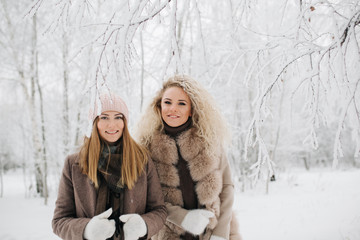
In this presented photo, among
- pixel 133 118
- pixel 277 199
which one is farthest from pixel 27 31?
pixel 277 199

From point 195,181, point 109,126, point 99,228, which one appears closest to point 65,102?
point 109,126

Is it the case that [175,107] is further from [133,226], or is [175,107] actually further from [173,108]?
[133,226]

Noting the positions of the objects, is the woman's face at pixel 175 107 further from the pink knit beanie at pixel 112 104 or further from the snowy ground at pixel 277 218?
the snowy ground at pixel 277 218

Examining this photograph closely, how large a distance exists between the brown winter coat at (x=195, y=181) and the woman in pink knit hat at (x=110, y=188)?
0.12 m

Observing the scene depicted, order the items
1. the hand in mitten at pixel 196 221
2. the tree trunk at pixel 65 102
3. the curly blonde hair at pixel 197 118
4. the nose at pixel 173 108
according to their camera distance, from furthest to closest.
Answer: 1. the tree trunk at pixel 65 102
2. the curly blonde hair at pixel 197 118
3. the nose at pixel 173 108
4. the hand in mitten at pixel 196 221

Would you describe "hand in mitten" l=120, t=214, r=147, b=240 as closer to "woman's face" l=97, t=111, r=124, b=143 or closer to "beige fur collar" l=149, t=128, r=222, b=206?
"beige fur collar" l=149, t=128, r=222, b=206

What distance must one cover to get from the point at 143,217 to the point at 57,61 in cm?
761

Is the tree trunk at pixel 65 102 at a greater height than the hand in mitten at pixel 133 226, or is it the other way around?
the tree trunk at pixel 65 102

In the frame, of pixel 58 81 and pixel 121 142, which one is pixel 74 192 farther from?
pixel 58 81

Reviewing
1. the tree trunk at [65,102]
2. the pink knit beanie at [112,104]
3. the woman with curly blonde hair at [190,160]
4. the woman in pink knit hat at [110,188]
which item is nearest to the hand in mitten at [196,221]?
the woman with curly blonde hair at [190,160]

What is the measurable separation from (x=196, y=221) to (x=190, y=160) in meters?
0.46

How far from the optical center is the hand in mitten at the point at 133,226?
4.63 feet

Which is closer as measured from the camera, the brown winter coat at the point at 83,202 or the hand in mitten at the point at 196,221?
the brown winter coat at the point at 83,202

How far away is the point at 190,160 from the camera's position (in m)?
1.87
